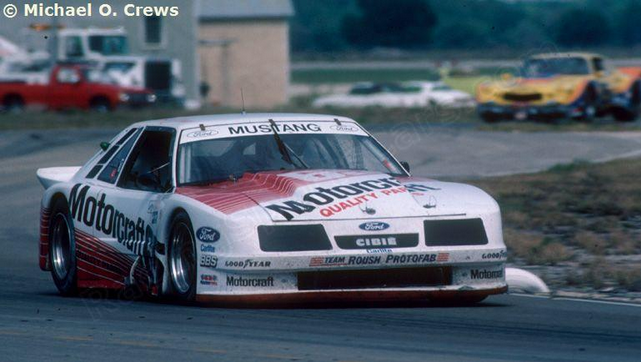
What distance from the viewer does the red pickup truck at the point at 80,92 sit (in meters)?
36.4

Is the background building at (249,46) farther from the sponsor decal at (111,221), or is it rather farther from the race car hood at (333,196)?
the race car hood at (333,196)

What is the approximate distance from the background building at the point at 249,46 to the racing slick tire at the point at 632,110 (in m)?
27.7

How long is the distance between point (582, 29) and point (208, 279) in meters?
85.5

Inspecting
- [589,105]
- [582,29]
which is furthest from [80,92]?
[582,29]

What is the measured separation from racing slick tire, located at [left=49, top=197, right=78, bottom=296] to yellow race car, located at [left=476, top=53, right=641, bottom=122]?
1900 cm

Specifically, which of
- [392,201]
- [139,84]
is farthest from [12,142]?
[392,201]

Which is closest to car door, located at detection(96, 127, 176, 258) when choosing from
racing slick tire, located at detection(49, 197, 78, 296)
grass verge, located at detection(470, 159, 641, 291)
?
racing slick tire, located at detection(49, 197, 78, 296)

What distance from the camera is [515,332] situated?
686 centimetres

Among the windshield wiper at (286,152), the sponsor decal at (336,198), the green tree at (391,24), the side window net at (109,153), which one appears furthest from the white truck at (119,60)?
the green tree at (391,24)

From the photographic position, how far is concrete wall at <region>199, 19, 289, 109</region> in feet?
185

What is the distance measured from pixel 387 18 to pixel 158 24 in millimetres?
43685

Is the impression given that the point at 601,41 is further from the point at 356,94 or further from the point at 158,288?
the point at 158,288

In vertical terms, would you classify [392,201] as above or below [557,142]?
above

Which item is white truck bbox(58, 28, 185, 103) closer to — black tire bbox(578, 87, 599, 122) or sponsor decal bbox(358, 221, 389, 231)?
black tire bbox(578, 87, 599, 122)
